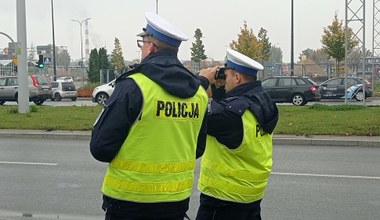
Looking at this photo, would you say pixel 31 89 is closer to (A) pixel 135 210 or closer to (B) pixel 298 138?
(B) pixel 298 138

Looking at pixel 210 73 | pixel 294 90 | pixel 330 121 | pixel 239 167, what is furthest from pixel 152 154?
pixel 294 90

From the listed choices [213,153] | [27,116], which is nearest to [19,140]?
[27,116]

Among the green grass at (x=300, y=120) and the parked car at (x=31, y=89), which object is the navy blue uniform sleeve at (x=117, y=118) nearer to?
the green grass at (x=300, y=120)

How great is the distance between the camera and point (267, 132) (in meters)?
3.33

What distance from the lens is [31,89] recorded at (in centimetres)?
2780

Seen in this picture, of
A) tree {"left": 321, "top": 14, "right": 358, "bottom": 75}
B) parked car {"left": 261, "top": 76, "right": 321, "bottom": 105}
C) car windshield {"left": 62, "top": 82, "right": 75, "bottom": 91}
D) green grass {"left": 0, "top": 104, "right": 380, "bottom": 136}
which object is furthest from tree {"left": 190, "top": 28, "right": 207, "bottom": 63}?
green grass {"left": 0, "top": 104, "right": 380, "bottom": 136}

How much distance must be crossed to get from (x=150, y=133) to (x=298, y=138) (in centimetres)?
992

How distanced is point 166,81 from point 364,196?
5121mm

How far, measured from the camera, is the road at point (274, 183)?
623cm

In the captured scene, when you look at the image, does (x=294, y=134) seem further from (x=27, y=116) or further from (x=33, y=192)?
(x=27, y=116)

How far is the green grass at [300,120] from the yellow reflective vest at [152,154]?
405 inches

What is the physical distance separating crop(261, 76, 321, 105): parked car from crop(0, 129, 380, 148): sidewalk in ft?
42.2

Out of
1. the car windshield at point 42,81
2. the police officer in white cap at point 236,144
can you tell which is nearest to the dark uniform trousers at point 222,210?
the police officer in white cap at point 236,144

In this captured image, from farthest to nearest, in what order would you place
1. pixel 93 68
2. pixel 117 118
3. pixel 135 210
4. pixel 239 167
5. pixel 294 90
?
1. pixel 93 68
2. pixel 294 90
3. pixel 239 167
4. pixel 135 210
5. pixel 117 118
